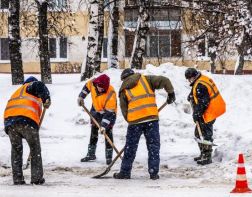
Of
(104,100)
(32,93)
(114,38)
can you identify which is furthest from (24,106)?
(114,38)

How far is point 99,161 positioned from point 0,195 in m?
3.67

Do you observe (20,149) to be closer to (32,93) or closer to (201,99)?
(32,93)

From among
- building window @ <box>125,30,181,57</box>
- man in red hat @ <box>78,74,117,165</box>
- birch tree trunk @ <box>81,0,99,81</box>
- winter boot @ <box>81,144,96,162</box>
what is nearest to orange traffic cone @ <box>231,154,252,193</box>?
man in red hat @ <box>78,74,117,165</box>

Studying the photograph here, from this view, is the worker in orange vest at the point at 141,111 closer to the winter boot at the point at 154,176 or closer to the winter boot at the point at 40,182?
the winter boot at the point at 154,176

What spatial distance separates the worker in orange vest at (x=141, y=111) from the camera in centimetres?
950

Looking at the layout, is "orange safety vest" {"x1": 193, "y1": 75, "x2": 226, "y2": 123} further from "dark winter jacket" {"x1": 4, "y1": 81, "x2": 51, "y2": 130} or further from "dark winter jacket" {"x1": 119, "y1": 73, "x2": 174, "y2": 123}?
"dark winter jacket" {"x1": 4, "y1": 81, "x2": 51, "y2": 130}

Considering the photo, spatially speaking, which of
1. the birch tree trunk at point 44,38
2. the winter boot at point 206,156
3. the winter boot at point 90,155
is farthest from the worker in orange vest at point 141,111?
the birch tree trunk at point 44,38

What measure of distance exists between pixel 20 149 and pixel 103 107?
2360 mm

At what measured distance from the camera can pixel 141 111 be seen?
950 cm

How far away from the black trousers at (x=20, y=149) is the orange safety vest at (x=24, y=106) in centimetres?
16

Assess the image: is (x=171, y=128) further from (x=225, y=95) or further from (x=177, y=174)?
(x=177, y=174)

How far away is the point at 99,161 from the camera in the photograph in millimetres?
11562

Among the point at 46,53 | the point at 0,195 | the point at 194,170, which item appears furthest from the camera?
the point at 46,53

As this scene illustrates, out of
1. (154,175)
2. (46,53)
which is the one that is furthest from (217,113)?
(46,53)
